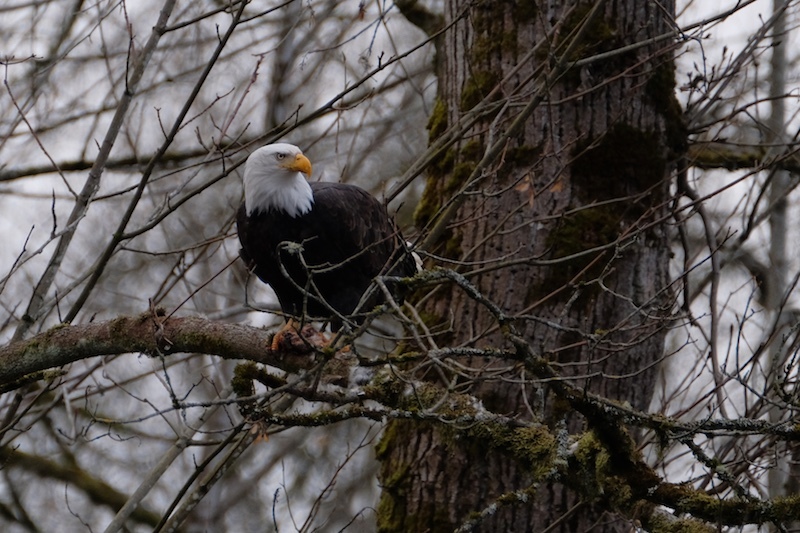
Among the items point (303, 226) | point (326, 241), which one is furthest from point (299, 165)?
point (326, 241)

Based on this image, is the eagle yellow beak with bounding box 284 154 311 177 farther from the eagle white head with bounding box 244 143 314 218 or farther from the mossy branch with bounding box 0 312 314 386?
the mossy branch with bounding box 0 312 314 386

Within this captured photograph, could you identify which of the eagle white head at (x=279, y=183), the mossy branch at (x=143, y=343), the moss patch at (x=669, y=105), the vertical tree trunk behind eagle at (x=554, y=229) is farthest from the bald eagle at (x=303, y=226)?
the moss patch at (x=669, y=105)

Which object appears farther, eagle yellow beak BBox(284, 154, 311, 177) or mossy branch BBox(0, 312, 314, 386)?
eagle yellow beak BBox(284, 154, 311, 177)

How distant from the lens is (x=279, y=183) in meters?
4.77

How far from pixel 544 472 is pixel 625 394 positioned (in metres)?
1.96

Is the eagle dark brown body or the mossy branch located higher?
the eagle dark brown body

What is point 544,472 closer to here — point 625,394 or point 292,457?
point 625,394

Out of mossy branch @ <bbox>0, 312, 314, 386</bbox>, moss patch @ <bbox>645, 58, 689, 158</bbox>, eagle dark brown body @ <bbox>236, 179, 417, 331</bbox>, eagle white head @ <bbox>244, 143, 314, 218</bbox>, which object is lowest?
mossy branch @ <bbox>0, 312, 314, 386</bbox>

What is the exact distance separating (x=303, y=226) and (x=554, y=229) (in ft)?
4.32

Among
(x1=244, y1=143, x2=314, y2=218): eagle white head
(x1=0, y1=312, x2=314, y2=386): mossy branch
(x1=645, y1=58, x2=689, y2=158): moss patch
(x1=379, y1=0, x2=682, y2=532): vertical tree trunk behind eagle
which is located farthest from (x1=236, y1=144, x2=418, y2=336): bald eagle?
(x1=645, y1=58, x2=689, y2=158): moss patch

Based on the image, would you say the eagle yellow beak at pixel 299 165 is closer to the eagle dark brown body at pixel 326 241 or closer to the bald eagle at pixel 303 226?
the bald eagle at pixel 303 226

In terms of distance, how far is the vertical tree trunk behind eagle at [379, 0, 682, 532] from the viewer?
15.6 ft

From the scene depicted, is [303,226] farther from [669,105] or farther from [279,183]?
[669,105]

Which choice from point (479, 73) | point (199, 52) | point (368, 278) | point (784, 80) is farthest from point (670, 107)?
point (199, 52)
